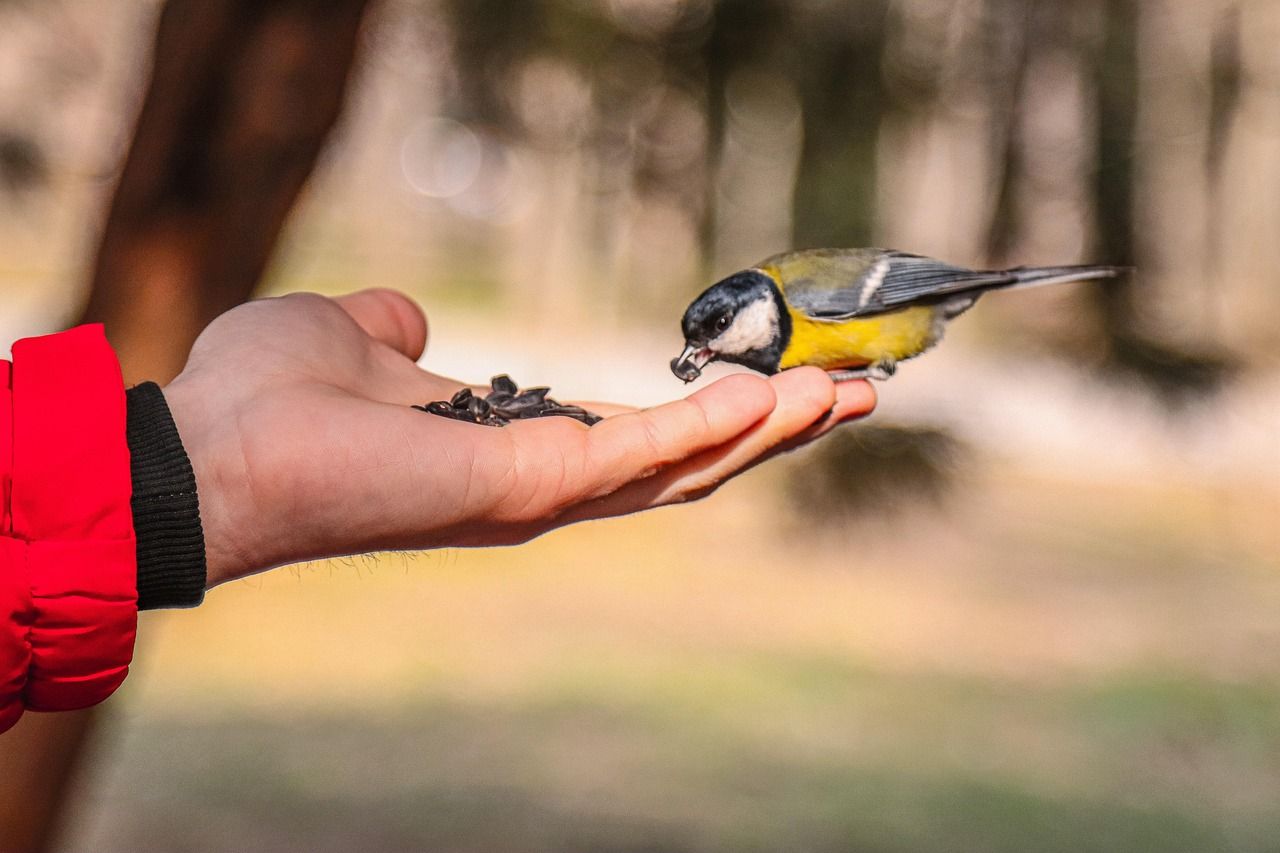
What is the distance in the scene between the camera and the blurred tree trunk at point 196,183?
8.68ft

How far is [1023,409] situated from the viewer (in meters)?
8.69

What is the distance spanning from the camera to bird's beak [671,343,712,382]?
8.15ft

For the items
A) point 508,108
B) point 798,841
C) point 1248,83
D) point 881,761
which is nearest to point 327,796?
point 798,841

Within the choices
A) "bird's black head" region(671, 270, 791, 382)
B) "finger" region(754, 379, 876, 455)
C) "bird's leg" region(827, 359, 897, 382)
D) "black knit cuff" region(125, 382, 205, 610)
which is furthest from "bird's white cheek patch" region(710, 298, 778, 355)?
"black knit cuff" region(125, 382, 205, 610)

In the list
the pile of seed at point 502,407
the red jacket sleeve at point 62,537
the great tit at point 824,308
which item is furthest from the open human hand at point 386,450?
the great tit at point 824,308

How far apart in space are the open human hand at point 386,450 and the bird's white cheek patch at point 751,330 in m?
0.32

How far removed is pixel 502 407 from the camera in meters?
2.27

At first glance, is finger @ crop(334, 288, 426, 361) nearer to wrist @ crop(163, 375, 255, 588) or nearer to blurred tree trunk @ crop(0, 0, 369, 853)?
blurred tree trunk @ crop(0, 0, 369, 853)

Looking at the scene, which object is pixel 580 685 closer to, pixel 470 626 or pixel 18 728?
pixel 470 626

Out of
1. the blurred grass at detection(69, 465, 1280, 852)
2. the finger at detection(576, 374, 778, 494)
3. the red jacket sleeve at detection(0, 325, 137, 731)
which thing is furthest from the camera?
the blurred grass at detection(69, 465, 1280, 852)

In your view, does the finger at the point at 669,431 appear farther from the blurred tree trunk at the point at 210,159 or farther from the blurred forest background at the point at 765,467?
the blurred tree trunk at the point at 210,159

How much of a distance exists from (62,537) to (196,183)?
1.43m

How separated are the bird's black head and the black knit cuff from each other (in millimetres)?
1110

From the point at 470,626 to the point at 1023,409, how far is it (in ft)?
13.9
